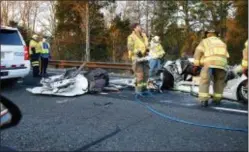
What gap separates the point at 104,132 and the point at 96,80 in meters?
4.11

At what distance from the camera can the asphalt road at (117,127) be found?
4496 mm

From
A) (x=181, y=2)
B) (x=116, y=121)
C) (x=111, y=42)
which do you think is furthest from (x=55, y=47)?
(x=116, y=121)

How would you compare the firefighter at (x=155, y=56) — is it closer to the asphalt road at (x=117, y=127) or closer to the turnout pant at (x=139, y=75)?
the turnout pant at (x=139, y=75)

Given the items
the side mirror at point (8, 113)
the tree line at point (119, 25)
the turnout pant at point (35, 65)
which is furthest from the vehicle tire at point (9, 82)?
the tree line at point (119, 25)

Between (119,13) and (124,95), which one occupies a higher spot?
(119,13)

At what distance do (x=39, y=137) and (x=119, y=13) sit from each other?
3199 cm

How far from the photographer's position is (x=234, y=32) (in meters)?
28.8

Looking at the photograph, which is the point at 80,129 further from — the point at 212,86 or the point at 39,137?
the point at 212,86

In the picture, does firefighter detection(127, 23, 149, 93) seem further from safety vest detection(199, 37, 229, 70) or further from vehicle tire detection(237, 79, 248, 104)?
vehicle tire detection(237, 79, 248, 104)

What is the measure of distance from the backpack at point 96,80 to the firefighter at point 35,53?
4647 mm

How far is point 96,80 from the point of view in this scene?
359 inches

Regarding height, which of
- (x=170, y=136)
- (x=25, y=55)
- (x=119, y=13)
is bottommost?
(x=170, y=136)

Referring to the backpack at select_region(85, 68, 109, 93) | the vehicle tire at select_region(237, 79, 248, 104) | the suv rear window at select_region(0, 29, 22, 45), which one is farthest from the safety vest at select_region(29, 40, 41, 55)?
the vehicle tire at select_region(237, 79, 248, 104)

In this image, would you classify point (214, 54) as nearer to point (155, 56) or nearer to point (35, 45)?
point (155, 56)
